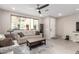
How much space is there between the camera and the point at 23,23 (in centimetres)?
650

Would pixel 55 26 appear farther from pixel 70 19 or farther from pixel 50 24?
pixel 70 19

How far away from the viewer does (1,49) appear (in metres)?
2.14

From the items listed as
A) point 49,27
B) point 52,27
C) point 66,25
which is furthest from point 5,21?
point 66,25

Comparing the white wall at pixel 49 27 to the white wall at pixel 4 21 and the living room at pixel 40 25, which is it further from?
the white wall at pixel 4 21

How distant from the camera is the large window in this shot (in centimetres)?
588

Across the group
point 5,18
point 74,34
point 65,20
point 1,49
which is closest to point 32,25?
point 5,18

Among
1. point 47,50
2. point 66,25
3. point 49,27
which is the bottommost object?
point 47,50

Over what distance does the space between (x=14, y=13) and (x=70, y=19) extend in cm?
559

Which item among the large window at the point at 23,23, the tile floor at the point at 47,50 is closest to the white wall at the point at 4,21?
the large window at the point at 23,23

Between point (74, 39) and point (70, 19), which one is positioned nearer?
point (74, 39)

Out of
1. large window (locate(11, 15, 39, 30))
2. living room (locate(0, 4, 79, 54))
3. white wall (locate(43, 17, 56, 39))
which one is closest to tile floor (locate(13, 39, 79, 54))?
living room (locate(0, 4, 79, 54))

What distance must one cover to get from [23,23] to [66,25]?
15.4 ft

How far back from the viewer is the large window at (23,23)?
5883 millimetres

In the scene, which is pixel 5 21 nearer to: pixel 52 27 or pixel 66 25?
pixel 52 27
